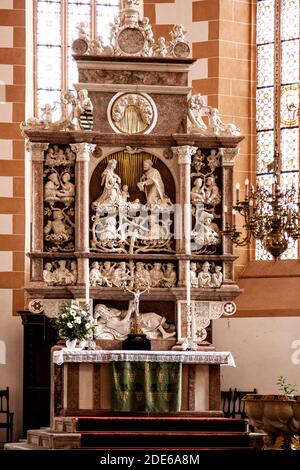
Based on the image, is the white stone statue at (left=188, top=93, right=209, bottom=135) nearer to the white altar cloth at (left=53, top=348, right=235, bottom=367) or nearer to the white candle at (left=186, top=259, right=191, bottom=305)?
the white candle at (left=186, top=259, right=191, bottom=305)

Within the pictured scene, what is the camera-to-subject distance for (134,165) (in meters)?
18.3

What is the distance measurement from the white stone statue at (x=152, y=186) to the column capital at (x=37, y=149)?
4.39 ft

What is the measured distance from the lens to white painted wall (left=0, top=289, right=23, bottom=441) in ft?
65.7

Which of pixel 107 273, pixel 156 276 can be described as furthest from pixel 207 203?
pixel 107 273

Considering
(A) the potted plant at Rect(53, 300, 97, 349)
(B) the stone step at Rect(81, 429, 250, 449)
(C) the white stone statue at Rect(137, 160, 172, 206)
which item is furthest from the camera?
(C) the white stone statue at Rect(137, 160, 172, 206)

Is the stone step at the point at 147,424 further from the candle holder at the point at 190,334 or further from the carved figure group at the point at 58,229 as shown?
the carved figure group at the point at 58,229

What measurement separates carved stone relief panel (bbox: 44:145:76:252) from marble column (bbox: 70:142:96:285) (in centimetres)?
11

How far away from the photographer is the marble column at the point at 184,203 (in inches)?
715

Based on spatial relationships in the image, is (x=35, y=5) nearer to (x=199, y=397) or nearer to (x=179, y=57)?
(x=179, y=57)

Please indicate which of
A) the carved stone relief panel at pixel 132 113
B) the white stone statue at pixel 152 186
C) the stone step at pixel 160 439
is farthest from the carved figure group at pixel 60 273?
the stone step at pixel 160 439

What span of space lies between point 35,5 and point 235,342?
616cm

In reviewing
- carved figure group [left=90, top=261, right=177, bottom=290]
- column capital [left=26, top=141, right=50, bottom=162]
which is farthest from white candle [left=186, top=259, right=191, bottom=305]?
column capital [left=26, top=141, right=50, bottom=162]
